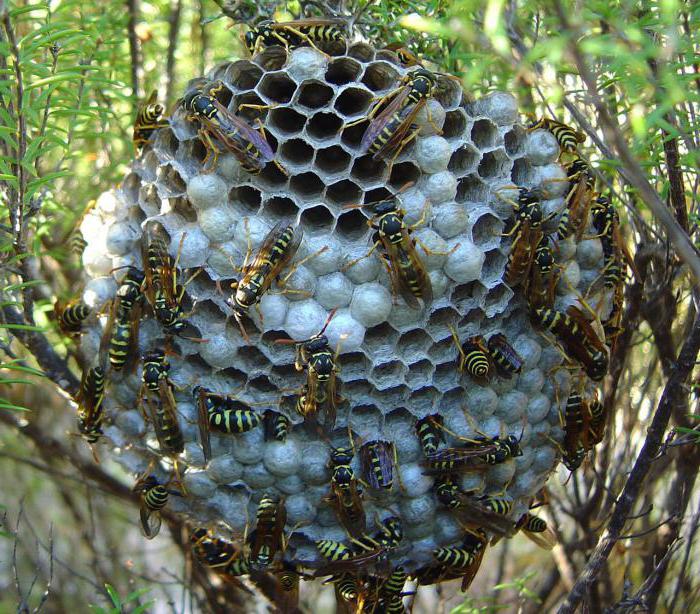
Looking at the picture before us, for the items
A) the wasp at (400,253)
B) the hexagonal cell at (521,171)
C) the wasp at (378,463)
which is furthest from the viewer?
the hexagonal cell at (521,171)

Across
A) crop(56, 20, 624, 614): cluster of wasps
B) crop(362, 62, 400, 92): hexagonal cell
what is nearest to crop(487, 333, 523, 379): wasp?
crop(56, 20, 624, 614): cluster of wasps

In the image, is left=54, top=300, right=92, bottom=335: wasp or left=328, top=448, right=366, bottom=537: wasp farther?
left=54, top=300, right=92, bottom=335: wasp

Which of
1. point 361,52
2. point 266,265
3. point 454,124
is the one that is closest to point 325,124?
point 361,52

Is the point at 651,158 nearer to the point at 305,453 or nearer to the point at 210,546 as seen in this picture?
the point at 305,453

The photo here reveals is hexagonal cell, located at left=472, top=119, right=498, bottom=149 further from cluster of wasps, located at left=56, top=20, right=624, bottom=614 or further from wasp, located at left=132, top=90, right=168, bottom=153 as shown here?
wasp, located at left=132, top=90, right=168, bottom=153

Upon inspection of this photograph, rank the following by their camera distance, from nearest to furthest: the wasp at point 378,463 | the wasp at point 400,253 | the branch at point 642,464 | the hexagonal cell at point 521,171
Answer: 1. the branch at point 642,464
2. the wasp at point 400,253
3. the wasp at point 378,463
4. the hexagonal cell at point 521,171

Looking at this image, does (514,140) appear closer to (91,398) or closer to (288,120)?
(288,120)

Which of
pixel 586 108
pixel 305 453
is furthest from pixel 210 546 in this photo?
pixel 586 108

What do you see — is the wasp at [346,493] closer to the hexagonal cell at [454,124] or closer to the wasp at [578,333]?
the wasp at [578,333]

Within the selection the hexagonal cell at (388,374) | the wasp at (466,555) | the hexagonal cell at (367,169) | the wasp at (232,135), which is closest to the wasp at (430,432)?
the hexagonal cell at (388,374)
